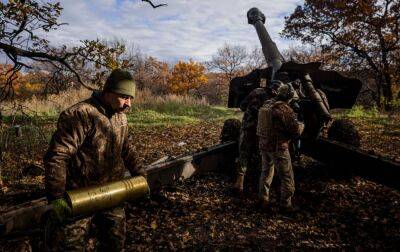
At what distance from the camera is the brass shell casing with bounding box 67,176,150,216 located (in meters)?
2.71

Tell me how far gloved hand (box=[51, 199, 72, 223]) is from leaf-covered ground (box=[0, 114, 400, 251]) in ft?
5.26

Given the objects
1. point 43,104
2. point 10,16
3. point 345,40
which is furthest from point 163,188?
point 345,40

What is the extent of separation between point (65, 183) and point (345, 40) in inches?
752

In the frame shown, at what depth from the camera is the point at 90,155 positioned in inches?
124

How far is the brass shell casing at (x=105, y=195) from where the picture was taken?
2713mm

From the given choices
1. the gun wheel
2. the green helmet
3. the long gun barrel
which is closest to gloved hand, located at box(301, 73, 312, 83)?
the long gun barrel

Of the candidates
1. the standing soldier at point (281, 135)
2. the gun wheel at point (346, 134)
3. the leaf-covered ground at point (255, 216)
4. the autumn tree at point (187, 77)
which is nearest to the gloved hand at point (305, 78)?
the gun wheel at point (346, 134)

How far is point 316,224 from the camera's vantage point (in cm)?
474

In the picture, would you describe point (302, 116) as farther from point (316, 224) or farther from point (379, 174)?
point (316, 224)

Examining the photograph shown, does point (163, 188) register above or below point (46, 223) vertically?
below

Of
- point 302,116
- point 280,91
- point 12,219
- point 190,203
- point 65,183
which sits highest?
point 280,91

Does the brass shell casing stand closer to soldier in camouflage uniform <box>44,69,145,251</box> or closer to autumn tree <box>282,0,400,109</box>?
soldier in camouflage uniform <box>44,69,145,251</box>

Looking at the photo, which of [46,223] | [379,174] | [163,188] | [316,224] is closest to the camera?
[46,223]

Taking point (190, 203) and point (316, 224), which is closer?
point (316, 224)
